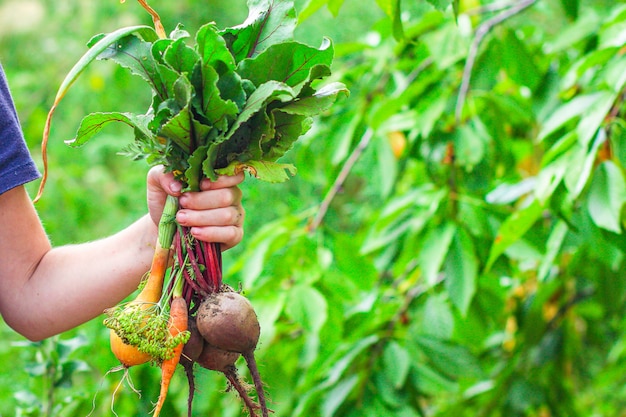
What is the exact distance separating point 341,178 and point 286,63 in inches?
31.1

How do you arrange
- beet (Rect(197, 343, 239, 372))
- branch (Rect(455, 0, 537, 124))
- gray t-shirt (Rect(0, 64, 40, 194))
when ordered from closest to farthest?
beet (Rect(197, 343, 239, 372))
gray t-shirt (Rect(0, 64, 40, 194))
branch (Rect(455, 0, 537, 124))

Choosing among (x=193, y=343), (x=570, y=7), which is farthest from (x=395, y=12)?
(x=570, y=7)

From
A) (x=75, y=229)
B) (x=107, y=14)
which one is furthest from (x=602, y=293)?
(x=107, y=14)

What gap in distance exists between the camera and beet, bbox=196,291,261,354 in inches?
34.4

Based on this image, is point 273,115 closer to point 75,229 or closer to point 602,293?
point 602,293

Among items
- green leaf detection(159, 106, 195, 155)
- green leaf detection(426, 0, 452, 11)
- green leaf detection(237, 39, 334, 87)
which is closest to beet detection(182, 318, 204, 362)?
green leaf detection(159, 106, 195, 155)

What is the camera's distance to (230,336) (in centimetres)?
88

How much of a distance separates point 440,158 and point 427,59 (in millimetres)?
258

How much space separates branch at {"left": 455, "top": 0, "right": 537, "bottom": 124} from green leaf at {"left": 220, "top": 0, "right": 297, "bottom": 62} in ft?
2.34

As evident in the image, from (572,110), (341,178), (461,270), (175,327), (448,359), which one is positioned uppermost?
(175,327)

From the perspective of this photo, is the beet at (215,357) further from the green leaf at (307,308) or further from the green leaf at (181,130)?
the green leaf at (307,308)

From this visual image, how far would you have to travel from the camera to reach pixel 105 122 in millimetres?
898

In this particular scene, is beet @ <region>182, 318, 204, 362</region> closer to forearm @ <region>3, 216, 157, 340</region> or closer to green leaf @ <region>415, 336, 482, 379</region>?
forearm @ <region>3, 216, 157, 340</region>

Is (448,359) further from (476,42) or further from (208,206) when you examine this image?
(208,206)
